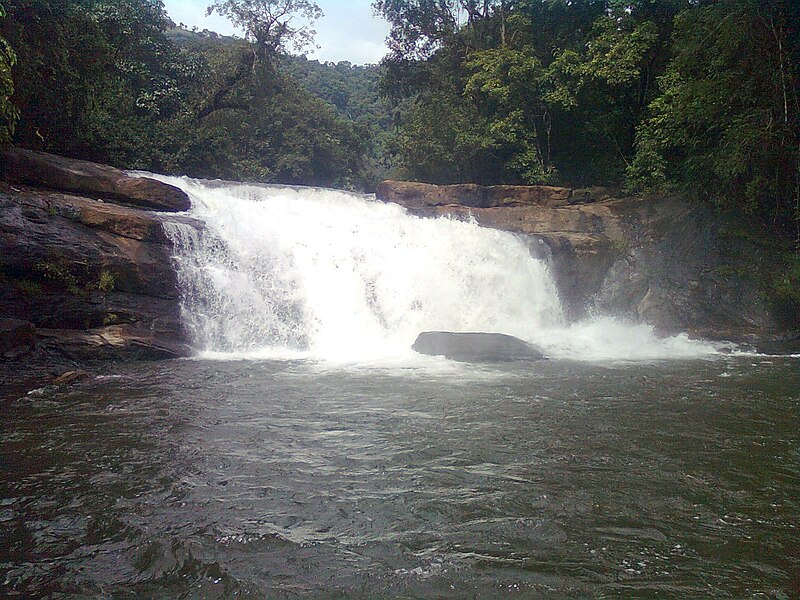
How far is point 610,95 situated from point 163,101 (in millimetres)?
14655

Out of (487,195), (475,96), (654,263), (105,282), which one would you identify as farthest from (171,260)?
(475,96)

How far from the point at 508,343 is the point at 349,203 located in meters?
7.17

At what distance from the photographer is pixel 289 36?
26.1m

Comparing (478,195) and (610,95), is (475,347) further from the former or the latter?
(610,95)

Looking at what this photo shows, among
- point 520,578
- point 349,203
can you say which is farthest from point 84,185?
point 520,578

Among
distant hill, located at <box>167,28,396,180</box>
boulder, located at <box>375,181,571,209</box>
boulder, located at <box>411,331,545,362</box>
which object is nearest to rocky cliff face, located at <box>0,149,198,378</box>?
boulder, located at <box>411,331,545,362</box>

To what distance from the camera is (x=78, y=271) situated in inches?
394

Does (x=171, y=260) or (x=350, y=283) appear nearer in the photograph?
(x=171, y=260)

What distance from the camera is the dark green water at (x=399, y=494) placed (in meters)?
3.20

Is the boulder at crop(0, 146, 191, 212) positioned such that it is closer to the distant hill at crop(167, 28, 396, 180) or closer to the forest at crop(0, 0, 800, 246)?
the forest at crop(0, 0, 800, 246)

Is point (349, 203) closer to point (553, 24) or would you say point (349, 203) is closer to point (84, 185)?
point (84, 185)

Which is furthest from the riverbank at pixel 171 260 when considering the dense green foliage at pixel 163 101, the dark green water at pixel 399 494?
the dark green water at pixel 399 494

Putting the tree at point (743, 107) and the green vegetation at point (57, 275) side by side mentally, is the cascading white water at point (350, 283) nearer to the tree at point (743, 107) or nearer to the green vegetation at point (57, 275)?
the green vegetation at point (57, 275)

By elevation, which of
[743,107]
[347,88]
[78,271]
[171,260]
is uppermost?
[347,88]
